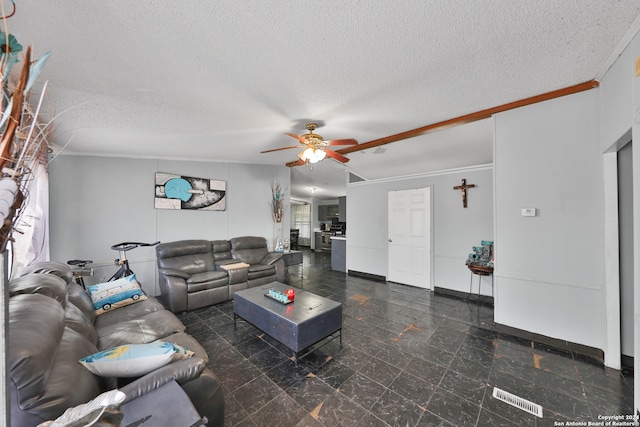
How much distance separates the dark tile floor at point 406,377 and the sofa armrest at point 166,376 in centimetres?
64

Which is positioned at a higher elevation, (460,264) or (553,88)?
(553,88)

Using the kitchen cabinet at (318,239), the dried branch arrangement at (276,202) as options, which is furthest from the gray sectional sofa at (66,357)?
the kitchen cabinet at (318,239)

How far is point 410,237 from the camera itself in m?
4.63

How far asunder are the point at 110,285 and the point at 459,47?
12.9 ft

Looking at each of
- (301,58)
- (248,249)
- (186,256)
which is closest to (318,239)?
(248,249)

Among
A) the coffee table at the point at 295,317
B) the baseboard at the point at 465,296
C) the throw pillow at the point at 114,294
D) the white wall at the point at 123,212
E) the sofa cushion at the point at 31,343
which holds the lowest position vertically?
the baseboard at the point at 465,296

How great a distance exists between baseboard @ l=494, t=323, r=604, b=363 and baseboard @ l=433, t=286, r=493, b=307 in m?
1.04

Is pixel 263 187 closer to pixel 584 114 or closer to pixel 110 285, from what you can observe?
pixel 110 285

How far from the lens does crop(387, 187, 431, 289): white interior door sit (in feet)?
14.5

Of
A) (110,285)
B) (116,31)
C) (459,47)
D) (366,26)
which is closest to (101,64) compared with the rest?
(116,31)

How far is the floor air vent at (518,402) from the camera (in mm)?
1672

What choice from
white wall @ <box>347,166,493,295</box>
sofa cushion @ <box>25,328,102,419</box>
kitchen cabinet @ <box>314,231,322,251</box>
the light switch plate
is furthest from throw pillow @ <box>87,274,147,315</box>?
kitchen cabinet @ <box>314,231,322,251</box>

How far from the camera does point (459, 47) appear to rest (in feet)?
5.58

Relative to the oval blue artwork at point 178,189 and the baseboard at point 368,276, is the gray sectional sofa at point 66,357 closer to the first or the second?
the oval blue artwork at point 178,189
